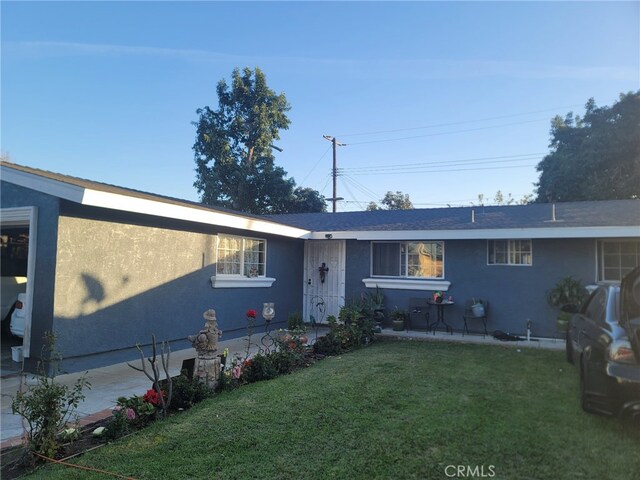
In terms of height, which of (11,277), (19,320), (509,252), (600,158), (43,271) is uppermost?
(600,158)

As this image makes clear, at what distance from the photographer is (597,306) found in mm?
5152

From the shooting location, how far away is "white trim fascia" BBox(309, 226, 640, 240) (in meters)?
8.48

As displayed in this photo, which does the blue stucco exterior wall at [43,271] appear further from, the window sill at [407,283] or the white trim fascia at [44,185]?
the window sill at [407,283]

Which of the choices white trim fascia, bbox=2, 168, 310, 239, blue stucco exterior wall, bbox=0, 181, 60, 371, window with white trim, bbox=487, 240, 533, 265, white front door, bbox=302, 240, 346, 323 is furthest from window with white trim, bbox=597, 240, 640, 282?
blue stucco exterior wall, bbox=0, 181, 60, 371

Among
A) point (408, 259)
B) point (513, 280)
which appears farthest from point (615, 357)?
point (408, 259)

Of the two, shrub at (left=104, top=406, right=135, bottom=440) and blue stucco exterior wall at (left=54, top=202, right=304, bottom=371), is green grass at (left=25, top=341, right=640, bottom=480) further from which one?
blue stucco exterior wall at (left=54, top=202, right=304, bottom=371)

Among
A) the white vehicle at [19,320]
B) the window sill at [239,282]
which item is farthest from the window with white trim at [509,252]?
the white vehicle at [19,320]

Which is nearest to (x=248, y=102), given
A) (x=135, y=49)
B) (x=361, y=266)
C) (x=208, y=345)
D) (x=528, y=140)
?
(x=135, y=49)

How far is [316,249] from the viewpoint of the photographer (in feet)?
40.3

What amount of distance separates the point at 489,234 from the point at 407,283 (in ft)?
7.83

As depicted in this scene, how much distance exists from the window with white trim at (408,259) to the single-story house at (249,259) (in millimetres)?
29

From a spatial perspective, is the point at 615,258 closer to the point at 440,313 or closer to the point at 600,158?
the point at 440,313

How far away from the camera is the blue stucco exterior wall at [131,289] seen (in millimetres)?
6234

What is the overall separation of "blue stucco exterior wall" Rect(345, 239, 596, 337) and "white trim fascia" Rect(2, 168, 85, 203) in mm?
7732
